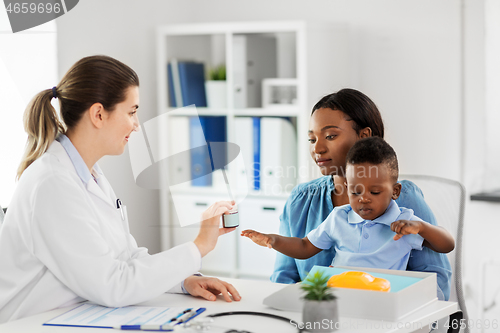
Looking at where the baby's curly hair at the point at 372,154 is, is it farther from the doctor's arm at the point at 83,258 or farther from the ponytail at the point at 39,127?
the ponytail at the point at 39,127

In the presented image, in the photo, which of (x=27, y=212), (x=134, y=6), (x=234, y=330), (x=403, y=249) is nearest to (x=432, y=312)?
(x=403, y=249)

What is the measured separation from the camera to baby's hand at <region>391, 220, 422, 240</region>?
1.33 meters

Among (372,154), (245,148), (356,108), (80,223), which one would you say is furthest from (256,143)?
(80,223)

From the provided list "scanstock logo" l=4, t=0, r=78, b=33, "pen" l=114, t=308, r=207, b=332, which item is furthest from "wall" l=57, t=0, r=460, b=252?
"pen" l=114, t=308, r=207, b=332

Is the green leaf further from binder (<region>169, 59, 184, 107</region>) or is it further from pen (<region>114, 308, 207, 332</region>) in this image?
binder (<region>169, 59, 184, 107</region>)

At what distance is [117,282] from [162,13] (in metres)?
2.59

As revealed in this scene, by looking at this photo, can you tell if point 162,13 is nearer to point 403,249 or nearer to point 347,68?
point 347,68

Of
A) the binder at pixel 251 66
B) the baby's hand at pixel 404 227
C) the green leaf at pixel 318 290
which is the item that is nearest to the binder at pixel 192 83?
the binder at pixel 251 66

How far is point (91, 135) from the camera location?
1386 mm

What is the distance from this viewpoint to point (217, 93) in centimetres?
314

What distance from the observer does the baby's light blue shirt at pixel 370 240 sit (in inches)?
56.3

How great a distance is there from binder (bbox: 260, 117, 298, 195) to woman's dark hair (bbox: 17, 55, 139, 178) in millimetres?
1640

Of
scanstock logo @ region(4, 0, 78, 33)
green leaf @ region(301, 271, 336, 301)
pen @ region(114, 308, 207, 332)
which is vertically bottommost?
pen @ region(114, 308, 207, 332)

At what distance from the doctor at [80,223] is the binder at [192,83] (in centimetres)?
178
